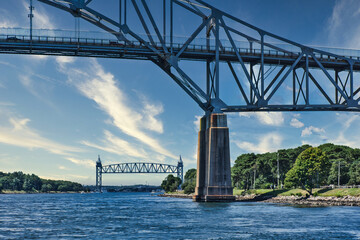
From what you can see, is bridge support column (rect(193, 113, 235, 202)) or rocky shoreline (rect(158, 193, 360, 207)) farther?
rocky shoreline (rect(158, 193, 360, 207))

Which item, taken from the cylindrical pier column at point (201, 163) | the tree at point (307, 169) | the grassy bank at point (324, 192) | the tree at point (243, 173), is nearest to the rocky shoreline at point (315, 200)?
the grassy bank at point (324, 192)

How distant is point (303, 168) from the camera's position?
10600 cm

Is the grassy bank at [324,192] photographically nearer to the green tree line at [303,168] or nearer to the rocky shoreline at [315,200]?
the green tree line at [303,168]

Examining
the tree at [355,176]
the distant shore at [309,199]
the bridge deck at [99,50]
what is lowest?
the distant shore at [309,199]

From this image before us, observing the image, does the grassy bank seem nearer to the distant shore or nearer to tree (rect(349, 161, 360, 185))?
the distant shore

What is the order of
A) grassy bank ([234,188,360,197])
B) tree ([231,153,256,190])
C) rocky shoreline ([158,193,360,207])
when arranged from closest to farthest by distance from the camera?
rocky shoreline ([158,193,360,207]), grassy bank ([234,188,360,197]), tree ([231,153,256,190])

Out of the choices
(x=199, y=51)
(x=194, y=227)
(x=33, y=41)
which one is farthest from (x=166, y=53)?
(x=194, y=227)

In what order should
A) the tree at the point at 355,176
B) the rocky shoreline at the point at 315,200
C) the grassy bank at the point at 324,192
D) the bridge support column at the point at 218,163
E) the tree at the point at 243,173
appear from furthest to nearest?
the tree at the point at 243,173, the tree at the point at 355,176, the grassy bank at the point at 324,192, the rocky shoreline at the point at 315,200, the bridge support column at the point at 218,163

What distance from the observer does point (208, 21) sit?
92938mm

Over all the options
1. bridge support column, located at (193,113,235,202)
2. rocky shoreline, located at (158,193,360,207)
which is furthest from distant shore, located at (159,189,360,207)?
bridge support column, located at (193,113,235,202)

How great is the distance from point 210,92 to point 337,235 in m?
54.3

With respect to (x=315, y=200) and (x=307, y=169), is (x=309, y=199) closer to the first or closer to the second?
(x=315, y=200)

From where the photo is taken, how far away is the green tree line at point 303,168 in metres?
108

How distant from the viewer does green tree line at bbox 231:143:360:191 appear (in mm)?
107750
